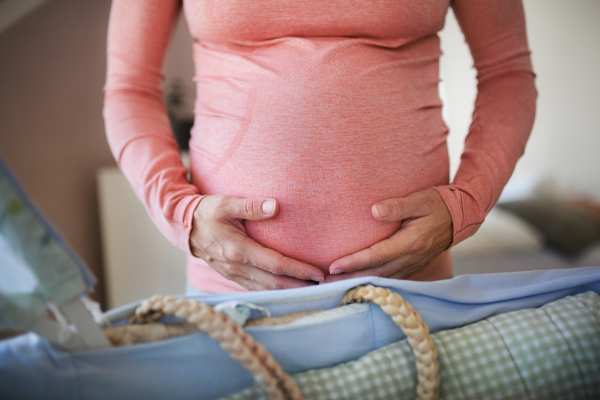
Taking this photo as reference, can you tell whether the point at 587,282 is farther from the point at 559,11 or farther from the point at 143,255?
the point at 559,11

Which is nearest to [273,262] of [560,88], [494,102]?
[494,102]

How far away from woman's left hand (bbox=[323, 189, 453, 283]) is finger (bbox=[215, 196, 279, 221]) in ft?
0.35

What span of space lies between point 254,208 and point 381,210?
158 mm

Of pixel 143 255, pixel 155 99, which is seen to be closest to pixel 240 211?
pixel 155 99

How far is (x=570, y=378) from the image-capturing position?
40cm

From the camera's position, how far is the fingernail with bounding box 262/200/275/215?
0.50m

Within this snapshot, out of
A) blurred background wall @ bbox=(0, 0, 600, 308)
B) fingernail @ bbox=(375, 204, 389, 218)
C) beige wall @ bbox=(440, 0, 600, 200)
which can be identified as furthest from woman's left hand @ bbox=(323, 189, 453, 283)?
beige wall @ bbox=(440, 0, 600, 200)

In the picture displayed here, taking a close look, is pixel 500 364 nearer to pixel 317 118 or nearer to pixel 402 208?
pixel 402 208

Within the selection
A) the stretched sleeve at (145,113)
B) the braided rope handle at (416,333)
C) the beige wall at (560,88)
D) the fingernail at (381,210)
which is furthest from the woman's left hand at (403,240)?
the beige wall at (560,88)

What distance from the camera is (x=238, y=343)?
0.32m

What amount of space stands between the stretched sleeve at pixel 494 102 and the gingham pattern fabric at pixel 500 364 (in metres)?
0.15

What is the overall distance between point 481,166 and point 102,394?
528 mm

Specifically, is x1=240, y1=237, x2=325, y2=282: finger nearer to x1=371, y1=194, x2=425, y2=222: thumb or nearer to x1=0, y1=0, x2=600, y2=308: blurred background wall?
x1=371, y1=194, x2=425, y2=222: thumb

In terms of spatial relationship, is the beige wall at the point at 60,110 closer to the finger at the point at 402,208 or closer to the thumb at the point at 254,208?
the thumb at the point at 254,208
